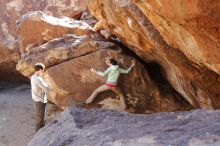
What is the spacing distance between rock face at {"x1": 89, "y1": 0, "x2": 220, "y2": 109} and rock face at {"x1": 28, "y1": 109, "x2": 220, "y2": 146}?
165cm

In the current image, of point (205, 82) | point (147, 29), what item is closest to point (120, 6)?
point (147, 29)

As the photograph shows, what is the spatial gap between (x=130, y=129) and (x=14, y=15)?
13057mm

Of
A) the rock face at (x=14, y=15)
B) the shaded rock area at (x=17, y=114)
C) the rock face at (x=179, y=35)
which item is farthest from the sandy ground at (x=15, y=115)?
the rock face at (x=179, y=35)

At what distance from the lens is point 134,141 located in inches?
121

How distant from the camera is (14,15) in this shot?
15664 mm

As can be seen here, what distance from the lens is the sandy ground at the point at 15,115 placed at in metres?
9.79

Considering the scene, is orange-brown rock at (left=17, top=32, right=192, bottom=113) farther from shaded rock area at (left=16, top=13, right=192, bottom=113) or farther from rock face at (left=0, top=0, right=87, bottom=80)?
rock face at (left=0, top=0, right=87, bottom=80)

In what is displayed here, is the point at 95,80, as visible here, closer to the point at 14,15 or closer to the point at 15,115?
the point at 15,115

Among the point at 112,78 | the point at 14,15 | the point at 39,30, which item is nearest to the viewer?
the point at 112,78

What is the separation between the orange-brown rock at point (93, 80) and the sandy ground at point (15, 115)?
3.67 feet

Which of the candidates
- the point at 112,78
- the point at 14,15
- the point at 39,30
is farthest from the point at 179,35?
the point at 14,15

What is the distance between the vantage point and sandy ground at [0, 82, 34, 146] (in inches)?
385

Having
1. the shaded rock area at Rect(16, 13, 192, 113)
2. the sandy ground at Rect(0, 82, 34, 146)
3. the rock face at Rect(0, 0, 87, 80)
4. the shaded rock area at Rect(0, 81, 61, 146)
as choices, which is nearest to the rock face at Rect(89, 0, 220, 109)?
the shaded rock area at Rect(16, 13, 192, 113)

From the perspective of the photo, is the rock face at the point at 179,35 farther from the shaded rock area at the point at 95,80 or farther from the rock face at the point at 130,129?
the rock face at the point at 130,129
